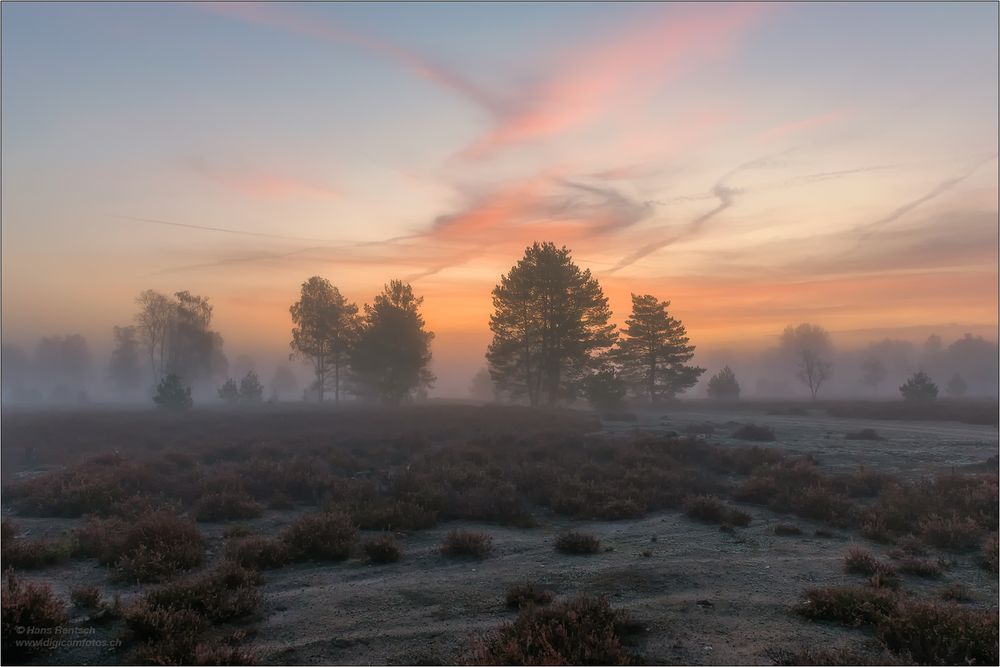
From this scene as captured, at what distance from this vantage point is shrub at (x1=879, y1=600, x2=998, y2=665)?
17.8ft

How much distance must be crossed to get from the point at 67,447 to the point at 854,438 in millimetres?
37206

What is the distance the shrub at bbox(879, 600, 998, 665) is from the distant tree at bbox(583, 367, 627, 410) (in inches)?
1413

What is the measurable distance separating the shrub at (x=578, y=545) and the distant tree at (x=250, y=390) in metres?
67.5

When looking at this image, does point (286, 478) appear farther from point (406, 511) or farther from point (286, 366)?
point (286, 366)

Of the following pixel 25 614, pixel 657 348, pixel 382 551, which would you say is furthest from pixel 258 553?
pixel 657 348

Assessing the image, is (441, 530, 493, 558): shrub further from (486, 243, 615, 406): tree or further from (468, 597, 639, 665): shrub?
(486, 243, 615, 406): tree

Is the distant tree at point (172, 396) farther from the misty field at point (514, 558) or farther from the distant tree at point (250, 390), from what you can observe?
the distant tree at point (250, 390)

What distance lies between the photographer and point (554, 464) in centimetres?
1720

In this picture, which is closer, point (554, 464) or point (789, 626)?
point (789, 626)

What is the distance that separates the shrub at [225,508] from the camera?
12219 millimetres

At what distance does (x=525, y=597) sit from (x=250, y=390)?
7045 centimetres

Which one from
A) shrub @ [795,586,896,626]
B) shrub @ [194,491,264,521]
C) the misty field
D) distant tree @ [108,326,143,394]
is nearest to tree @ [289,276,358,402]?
the misty field

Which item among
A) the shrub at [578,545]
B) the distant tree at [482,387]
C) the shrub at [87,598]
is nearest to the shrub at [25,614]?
the shrub at [87,598]

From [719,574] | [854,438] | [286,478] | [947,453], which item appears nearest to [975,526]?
[719,574]
